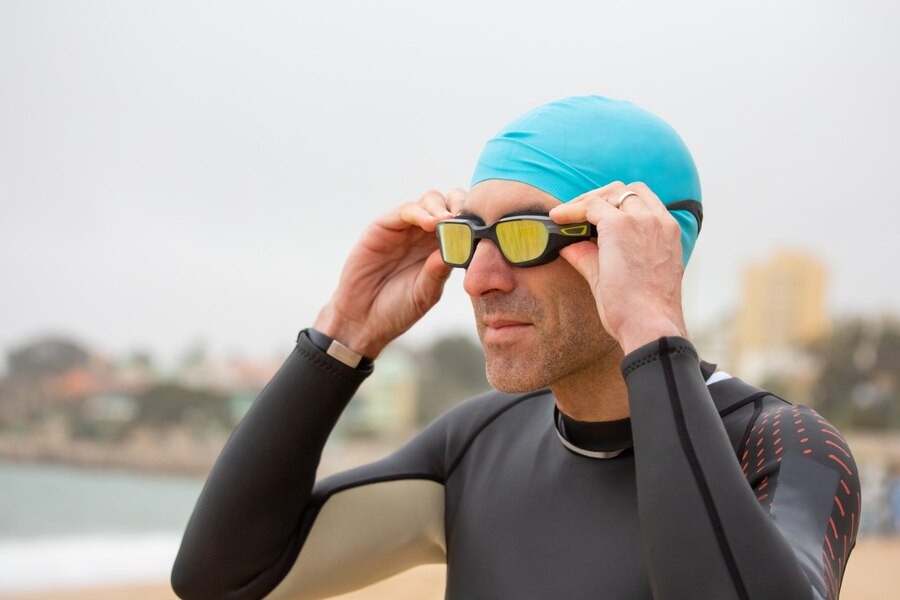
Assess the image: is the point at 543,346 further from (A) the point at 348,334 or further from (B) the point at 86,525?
(B) the point at 86,525

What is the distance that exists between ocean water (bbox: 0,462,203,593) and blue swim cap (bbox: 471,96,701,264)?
1046 centimetres

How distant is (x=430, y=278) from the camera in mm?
2781

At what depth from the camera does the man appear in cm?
179

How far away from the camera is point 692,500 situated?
5.69 feet

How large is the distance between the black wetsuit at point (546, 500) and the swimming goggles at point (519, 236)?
39 cm

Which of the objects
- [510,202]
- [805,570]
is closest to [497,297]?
[510,202]

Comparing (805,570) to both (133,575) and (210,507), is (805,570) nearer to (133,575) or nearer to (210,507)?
(210,507)

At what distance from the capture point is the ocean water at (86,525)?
75.5 feet

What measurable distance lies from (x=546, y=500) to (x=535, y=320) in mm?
465

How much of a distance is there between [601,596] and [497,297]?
69 cm

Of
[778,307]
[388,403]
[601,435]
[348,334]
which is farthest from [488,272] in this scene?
[778,307]

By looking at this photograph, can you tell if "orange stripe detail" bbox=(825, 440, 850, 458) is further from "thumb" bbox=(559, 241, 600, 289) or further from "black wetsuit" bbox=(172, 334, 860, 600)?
"thumb" bbox=(559, 241, 600, 289)

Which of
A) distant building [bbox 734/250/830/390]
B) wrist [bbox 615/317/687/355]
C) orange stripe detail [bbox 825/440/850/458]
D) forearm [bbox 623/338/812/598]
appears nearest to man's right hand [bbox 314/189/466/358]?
wrist [bbox 615/317/687/355]

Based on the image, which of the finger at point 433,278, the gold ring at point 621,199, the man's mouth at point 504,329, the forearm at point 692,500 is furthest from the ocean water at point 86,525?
the forearm at point 692,500
